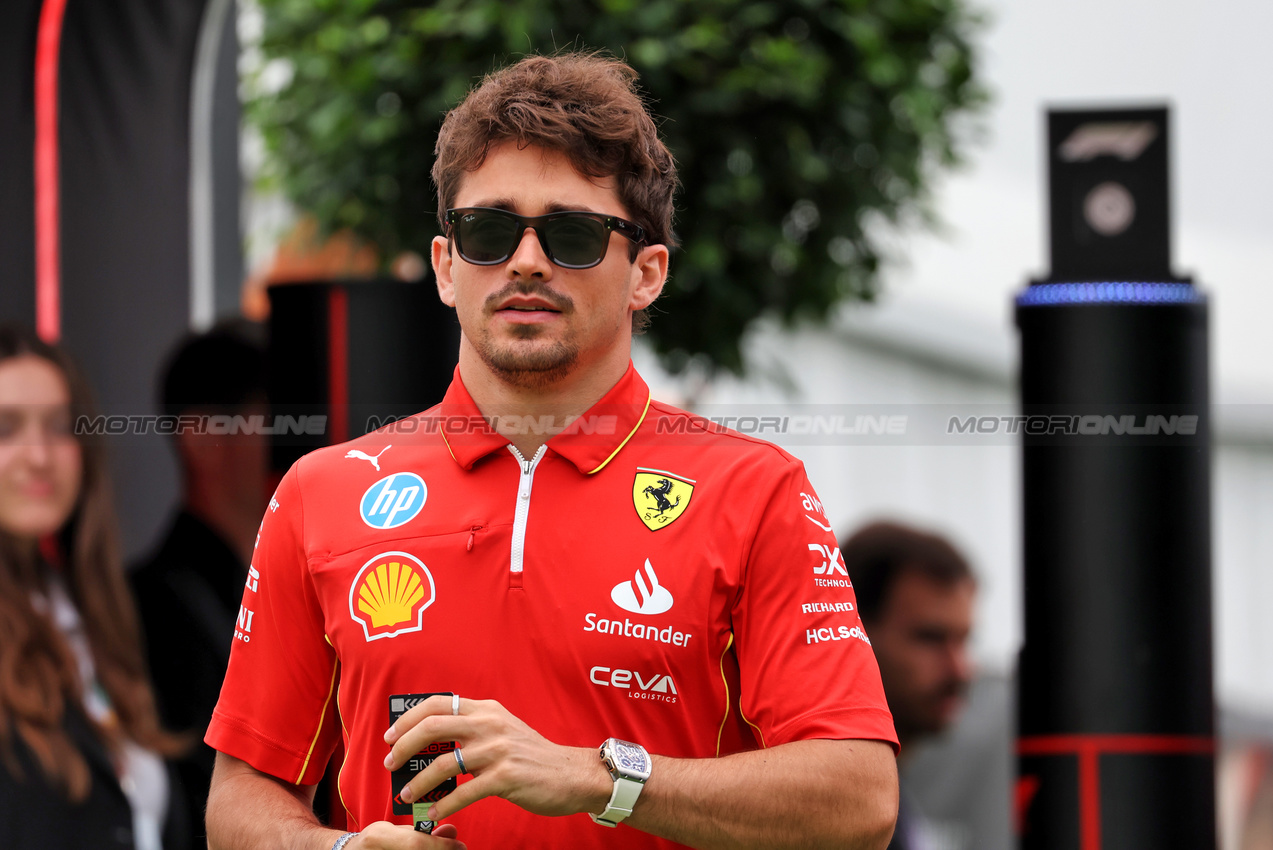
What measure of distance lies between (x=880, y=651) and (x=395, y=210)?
2719 millimetres

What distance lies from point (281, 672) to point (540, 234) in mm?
825

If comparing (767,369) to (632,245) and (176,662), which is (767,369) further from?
(632,245)

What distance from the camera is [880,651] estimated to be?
16.1 feet

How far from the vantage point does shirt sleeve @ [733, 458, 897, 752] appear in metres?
1.90

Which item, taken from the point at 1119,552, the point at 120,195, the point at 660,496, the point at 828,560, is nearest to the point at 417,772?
the point at 660,496

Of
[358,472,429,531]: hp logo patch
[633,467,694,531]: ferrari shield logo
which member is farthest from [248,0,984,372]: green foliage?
[633,467,694,531]: ferrari shield logo

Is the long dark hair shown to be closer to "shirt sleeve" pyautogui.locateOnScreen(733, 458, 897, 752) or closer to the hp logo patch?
the hp logo patch

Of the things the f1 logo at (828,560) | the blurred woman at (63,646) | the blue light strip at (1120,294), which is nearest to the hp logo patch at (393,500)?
the f1 logo at (828,560)

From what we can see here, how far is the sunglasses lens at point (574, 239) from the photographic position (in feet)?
6.79

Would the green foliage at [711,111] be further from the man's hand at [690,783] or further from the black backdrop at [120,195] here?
the man's hand at [690,783]

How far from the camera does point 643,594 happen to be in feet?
6.47

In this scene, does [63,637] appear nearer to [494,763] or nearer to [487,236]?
[487,236]

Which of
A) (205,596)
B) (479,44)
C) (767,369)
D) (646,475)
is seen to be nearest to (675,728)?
(646,475)

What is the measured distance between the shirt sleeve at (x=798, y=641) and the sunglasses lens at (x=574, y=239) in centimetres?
47
